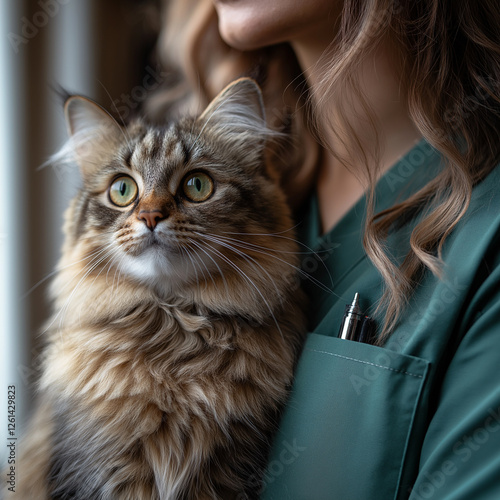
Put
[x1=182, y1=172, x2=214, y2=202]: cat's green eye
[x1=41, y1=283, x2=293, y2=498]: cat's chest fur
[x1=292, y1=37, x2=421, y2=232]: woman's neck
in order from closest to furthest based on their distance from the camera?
[x1=41, y1=283, x2=293, y2=498]: cat's chest fur
[x1=182, y1=172, x2=214, y2=202]: cat's green eye
[x1=292, y1=37, x2=421, y2=232]: woman's neck

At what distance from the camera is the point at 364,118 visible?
107 cm

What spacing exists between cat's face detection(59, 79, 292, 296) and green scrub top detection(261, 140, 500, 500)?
263mm

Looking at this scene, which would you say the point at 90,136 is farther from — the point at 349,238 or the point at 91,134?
the point at 349,238

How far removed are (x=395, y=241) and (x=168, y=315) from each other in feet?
1.57

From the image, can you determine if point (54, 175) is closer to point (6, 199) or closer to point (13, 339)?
point (6, 199)

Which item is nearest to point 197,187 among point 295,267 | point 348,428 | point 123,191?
point 123,191

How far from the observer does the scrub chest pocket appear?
74 centimetres

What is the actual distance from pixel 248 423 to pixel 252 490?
0.11 metres

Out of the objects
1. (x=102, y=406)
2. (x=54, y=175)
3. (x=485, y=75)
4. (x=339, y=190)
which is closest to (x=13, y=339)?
(x=102, y=406)

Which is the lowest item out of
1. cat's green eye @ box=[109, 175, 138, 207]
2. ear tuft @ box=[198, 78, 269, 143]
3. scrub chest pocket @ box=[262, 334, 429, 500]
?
scrub chest pocket @ box=[262, 334, 429, 500]

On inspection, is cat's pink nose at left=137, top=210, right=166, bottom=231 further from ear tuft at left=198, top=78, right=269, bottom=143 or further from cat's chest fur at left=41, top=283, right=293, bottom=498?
ear tuft at left=198, top=78, right=269, bottom=143

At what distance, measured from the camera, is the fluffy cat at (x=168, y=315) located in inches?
32.1

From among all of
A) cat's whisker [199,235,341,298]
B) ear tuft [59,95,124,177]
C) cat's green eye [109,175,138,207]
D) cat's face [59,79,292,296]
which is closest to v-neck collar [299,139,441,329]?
cat's whisker [199,235,341,298]

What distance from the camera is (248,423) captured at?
84 centimetres
